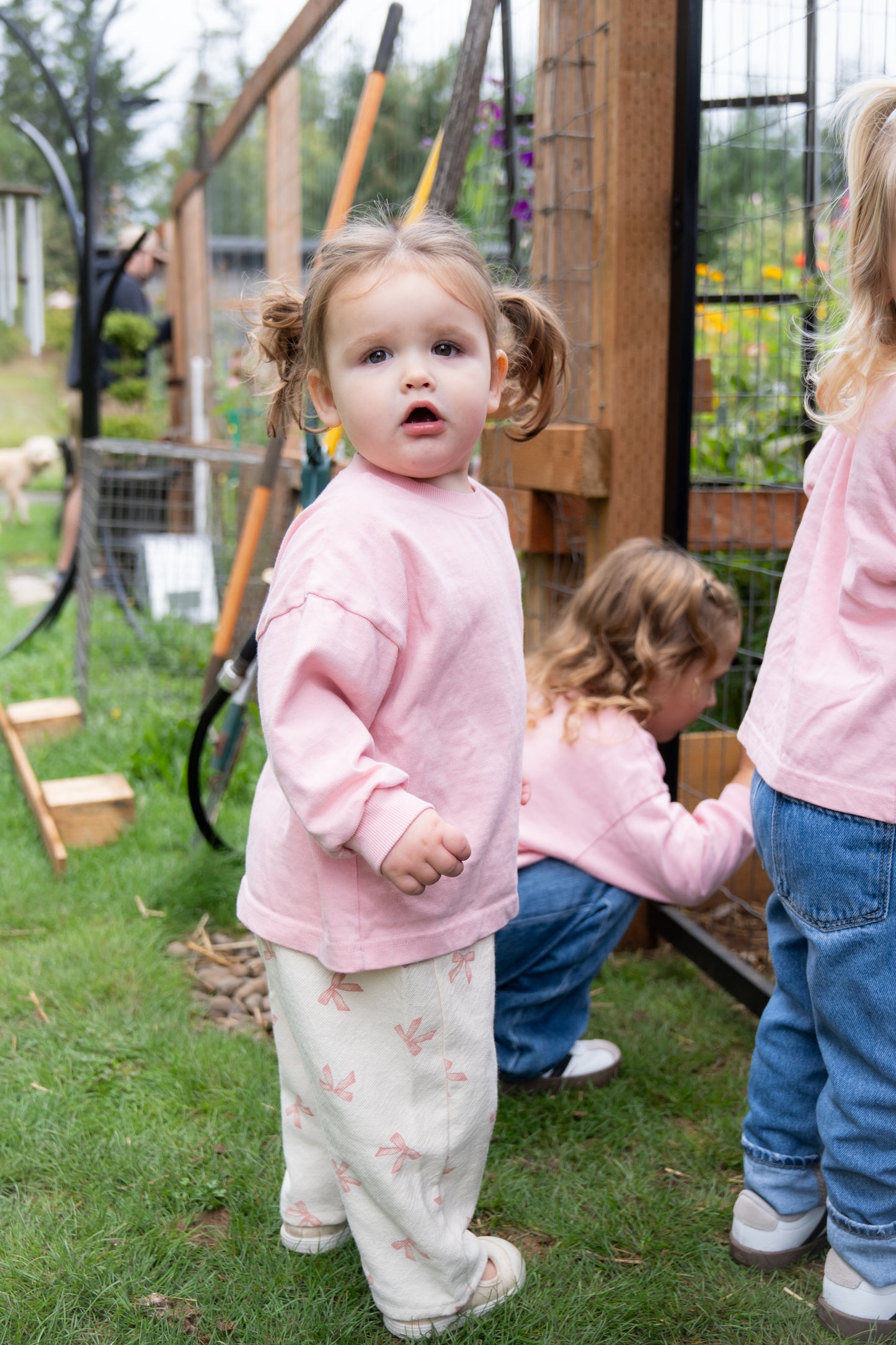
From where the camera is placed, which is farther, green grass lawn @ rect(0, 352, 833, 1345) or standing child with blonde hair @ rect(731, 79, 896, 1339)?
green grass lawn @ rect(0, 352, 833, 1345)

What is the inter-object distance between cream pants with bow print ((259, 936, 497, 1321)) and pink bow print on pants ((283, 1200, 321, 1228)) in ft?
0.51

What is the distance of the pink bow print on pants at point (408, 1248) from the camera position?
134 cm

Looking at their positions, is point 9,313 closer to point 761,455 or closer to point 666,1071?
Answer: point 761,455

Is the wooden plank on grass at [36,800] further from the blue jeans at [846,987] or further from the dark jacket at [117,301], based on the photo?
the dark jacket at [117,301]

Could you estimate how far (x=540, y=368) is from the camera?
1.54 metres

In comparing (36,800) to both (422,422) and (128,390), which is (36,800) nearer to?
(422,422)

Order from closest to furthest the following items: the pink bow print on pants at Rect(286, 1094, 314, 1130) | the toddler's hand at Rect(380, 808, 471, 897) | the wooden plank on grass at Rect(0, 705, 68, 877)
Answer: the toddler's hand at Rect(380, 808, 471, 897), the pink bow print on pants at Rect(286, 1094, 314, 1130), the wooden plank on grass at Rect(0, 705, 68, 877)

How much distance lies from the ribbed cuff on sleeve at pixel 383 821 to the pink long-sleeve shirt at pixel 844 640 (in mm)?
456

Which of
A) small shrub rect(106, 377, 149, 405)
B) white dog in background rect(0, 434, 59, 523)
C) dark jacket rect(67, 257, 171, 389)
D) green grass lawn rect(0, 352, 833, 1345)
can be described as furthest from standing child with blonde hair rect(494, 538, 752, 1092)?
white dog in background rect(0, 434, 59, 523)

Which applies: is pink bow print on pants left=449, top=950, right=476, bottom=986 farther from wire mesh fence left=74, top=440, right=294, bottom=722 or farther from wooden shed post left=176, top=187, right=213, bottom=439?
wooden shed post left=176, top=187, right=213, bottom=439

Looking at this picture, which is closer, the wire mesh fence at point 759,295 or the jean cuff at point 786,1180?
the jean cuff at point 786,1180

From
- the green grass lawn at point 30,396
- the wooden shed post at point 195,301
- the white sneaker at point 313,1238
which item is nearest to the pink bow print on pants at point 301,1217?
the white sneaker at point 313,1238

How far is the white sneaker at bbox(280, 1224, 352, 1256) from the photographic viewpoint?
1.53m

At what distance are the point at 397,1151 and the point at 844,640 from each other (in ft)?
2.40
